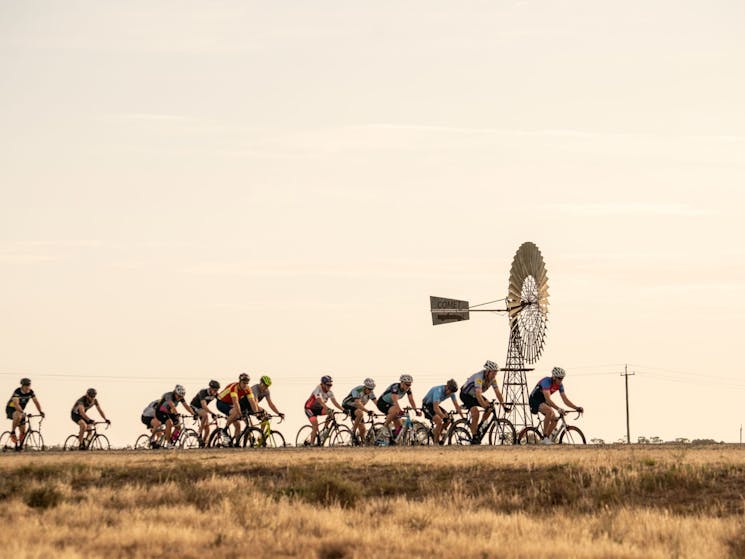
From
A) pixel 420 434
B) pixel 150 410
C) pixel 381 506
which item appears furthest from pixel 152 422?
pixel 381 506

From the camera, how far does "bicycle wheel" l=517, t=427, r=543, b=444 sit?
121 feet

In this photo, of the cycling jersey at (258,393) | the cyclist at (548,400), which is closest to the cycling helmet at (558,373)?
the cyclist at (548,400)

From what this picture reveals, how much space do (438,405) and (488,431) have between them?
1488 millimetres

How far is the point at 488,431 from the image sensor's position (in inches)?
1471

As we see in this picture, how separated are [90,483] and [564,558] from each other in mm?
9872

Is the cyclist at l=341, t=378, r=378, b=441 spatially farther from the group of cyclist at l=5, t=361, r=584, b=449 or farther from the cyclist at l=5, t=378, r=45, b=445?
the cyclist at l=5, t=378, r=45, b=445

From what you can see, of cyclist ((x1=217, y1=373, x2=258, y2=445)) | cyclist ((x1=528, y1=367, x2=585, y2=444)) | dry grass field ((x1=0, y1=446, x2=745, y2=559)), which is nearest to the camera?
dry grass field ((x1=0, y1=446, x2=745, y2=559))

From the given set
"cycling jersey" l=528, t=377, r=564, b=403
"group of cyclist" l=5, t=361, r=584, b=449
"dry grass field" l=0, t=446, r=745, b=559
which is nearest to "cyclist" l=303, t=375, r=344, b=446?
"group of cyclist" l=5, t=361, r=584, b=449

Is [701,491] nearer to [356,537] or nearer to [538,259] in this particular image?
[356,537]

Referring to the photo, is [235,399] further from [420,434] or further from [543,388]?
[543,388]

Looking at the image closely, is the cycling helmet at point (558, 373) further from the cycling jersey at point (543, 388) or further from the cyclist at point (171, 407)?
the cyclist at point (171, 407)

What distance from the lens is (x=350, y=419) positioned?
39031 millimetres

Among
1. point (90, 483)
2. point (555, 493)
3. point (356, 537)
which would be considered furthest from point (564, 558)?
point (90, 483)

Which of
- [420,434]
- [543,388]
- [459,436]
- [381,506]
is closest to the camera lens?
[381,506]
